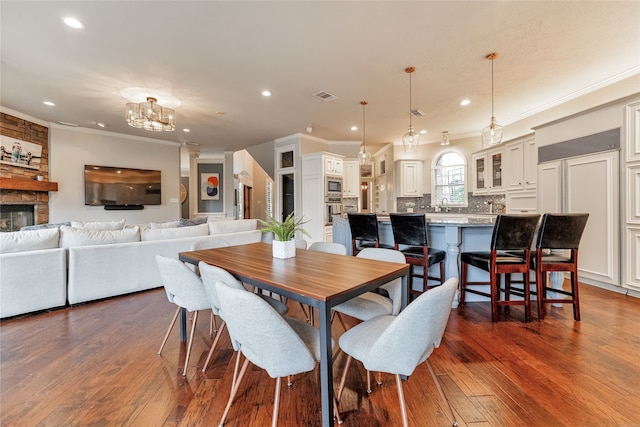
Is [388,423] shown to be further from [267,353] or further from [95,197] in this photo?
[95,197]

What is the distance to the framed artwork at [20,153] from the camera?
14.5ft

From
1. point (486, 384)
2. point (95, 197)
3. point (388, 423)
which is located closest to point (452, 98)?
point (486, 384)

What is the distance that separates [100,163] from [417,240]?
677cm

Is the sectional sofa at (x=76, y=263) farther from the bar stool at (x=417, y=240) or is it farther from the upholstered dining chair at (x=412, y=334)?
the upholstered dining chair at (x=412, y=334)

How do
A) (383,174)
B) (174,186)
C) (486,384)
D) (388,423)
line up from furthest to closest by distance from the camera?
(383,174), (174,186), (486,384), (388,423)

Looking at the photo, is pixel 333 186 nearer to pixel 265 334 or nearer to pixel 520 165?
pixel 520 165

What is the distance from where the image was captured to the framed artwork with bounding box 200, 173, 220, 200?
342 inches

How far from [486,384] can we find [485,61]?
3.20 metres

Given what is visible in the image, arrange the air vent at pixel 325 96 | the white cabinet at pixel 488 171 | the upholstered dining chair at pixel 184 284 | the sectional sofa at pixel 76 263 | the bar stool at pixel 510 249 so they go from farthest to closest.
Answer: the white cabinet at pixel 488 171 → the air vent at pixel 325 96 → the sectional sofa at pixel 76 263 → the bar stool at pixel 510 249 → the upholstered dining chair at pixel 184 284

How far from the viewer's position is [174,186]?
689 cm

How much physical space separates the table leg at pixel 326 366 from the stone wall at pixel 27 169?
627 cm

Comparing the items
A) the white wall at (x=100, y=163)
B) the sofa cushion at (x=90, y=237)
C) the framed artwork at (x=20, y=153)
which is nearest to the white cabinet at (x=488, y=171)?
the sofa cushion at (x=90, y=237)

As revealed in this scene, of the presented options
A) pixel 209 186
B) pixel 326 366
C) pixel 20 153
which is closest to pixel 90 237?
pixel 326 366

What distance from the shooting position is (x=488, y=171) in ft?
18.4
